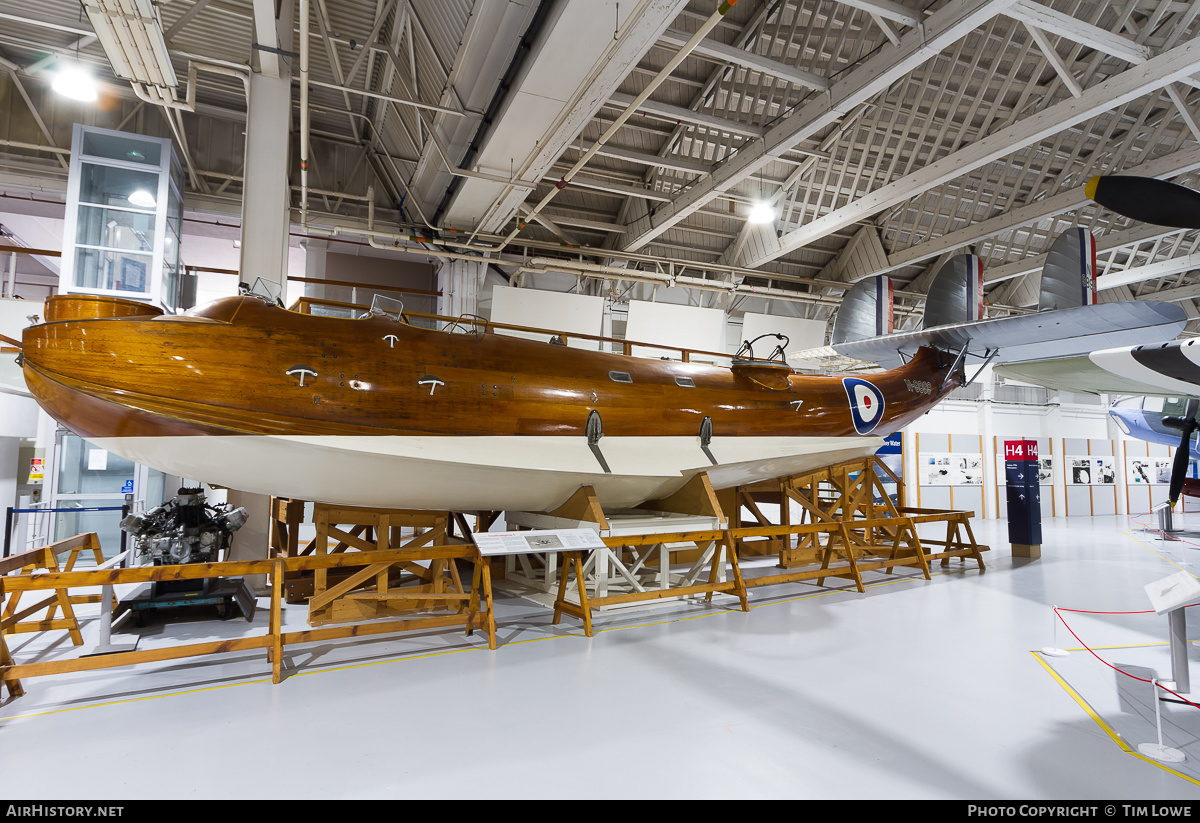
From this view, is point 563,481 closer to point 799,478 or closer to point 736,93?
point 799,478

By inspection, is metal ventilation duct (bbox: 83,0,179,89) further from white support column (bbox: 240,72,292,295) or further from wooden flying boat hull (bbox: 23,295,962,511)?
wooden flying boat hull (bbox: 23,295,962,511)

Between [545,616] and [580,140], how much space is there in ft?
31.0

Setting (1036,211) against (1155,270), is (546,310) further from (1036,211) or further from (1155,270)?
(1155,270)

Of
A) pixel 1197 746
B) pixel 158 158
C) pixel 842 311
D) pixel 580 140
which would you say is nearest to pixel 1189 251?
pixel 842 311

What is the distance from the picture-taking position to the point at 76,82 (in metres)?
6.22

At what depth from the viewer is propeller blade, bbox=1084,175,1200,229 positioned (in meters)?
3.95

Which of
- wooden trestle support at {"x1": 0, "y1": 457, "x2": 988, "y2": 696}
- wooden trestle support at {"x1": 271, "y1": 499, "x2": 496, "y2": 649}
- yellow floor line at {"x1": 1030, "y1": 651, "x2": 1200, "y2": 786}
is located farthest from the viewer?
wooden trestle support at {"x1": 271, "y1": 499, "x2": 496, "y2": 649}

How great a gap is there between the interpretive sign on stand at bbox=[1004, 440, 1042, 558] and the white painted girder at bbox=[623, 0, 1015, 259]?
21.6 ft

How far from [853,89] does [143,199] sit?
426 inches

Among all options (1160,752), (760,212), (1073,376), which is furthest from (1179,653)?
(760,212)

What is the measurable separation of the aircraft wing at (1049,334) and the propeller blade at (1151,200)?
54.2 inches

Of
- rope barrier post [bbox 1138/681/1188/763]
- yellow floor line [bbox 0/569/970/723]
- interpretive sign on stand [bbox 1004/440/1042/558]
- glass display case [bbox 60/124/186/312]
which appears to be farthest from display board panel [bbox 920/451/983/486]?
glass display case [bbox 60/124/186/312]

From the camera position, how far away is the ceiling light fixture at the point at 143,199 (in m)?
9.56
